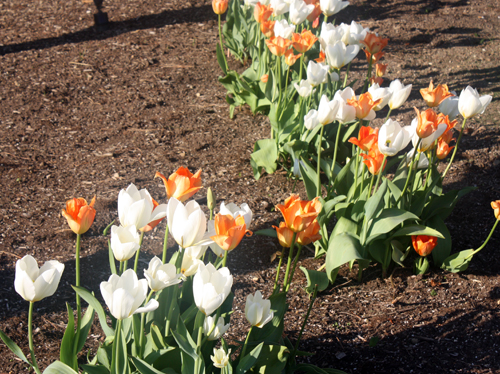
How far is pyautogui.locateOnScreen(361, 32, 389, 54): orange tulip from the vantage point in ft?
7.82

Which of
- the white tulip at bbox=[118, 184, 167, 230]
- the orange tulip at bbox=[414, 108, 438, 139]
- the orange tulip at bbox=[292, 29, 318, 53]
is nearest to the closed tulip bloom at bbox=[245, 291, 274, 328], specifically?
the white tulip at bbox=[118, 184, 167, 230]

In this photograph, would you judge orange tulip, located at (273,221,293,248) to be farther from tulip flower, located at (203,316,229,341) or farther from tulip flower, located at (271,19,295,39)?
tulip flower, located at (271,19,295,39)

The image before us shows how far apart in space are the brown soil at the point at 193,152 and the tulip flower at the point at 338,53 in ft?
2.84

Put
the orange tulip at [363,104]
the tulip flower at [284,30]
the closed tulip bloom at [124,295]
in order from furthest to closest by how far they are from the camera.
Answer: the tulip flower at [284,30] → the orange tulip at [363,104] → the closed tulip bloom at [124,295]

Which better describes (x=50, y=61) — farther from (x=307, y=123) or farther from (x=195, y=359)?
(x=195, y=359)

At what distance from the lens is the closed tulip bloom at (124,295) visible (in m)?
0.96

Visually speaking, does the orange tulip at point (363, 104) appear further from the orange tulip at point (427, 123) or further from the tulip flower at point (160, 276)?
the tulip flower at point (160, 276)

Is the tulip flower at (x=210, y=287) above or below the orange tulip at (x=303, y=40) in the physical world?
below

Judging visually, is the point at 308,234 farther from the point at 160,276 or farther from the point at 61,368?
the point at 61,368

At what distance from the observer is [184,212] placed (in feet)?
3.56

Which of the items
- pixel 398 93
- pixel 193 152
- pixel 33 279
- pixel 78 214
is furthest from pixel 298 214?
pixel 193 152

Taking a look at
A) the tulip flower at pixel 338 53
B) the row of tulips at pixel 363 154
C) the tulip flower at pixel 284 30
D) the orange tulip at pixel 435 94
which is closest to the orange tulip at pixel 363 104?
the row of tulips at pixel 363 154

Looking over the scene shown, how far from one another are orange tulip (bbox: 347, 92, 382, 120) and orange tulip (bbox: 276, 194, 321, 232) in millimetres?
682

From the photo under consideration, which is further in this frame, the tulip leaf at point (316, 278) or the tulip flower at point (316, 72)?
the tulip flower at point (316, 72)
